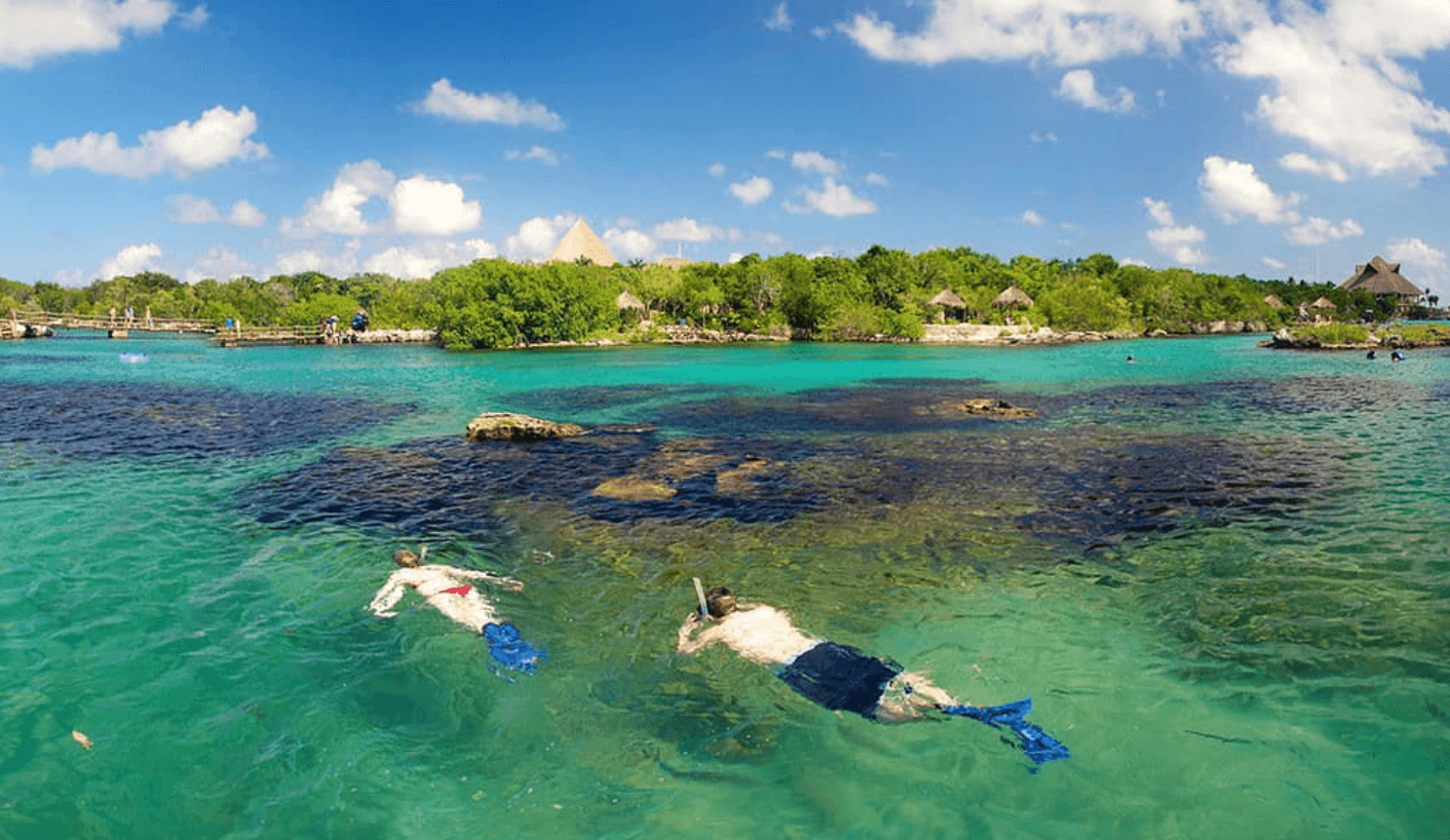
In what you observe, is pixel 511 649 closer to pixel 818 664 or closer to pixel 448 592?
pixel 448 592

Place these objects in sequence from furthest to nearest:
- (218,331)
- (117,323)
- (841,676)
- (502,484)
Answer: (117,323)
(218,331)
(502,484)
(841,676)

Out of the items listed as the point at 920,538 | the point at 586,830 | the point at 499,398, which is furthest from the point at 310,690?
the point at 499,398

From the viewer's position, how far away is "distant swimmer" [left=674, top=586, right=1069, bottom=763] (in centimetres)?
782

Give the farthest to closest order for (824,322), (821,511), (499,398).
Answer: (824,322), (499,398), (821,511)

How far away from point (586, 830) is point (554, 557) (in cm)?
743

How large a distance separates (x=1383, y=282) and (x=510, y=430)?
485 feet

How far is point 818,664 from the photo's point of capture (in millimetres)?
8789

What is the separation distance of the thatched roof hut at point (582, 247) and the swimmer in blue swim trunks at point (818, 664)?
153m

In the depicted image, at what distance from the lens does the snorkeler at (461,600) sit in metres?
9.63

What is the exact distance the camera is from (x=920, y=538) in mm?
14391

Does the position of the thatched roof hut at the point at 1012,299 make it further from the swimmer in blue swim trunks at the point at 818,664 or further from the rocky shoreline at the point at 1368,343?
the swimmer in blue swim trunks at the point at 818,664

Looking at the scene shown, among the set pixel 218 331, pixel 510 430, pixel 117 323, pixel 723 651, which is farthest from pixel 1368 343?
pixel 117 323

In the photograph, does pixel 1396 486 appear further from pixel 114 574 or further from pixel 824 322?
pixel 824 322

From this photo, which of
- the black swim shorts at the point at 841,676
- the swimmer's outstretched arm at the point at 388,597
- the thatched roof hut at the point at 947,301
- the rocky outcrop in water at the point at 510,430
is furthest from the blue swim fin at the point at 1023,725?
the thatched roof hut at the point at 947,301
